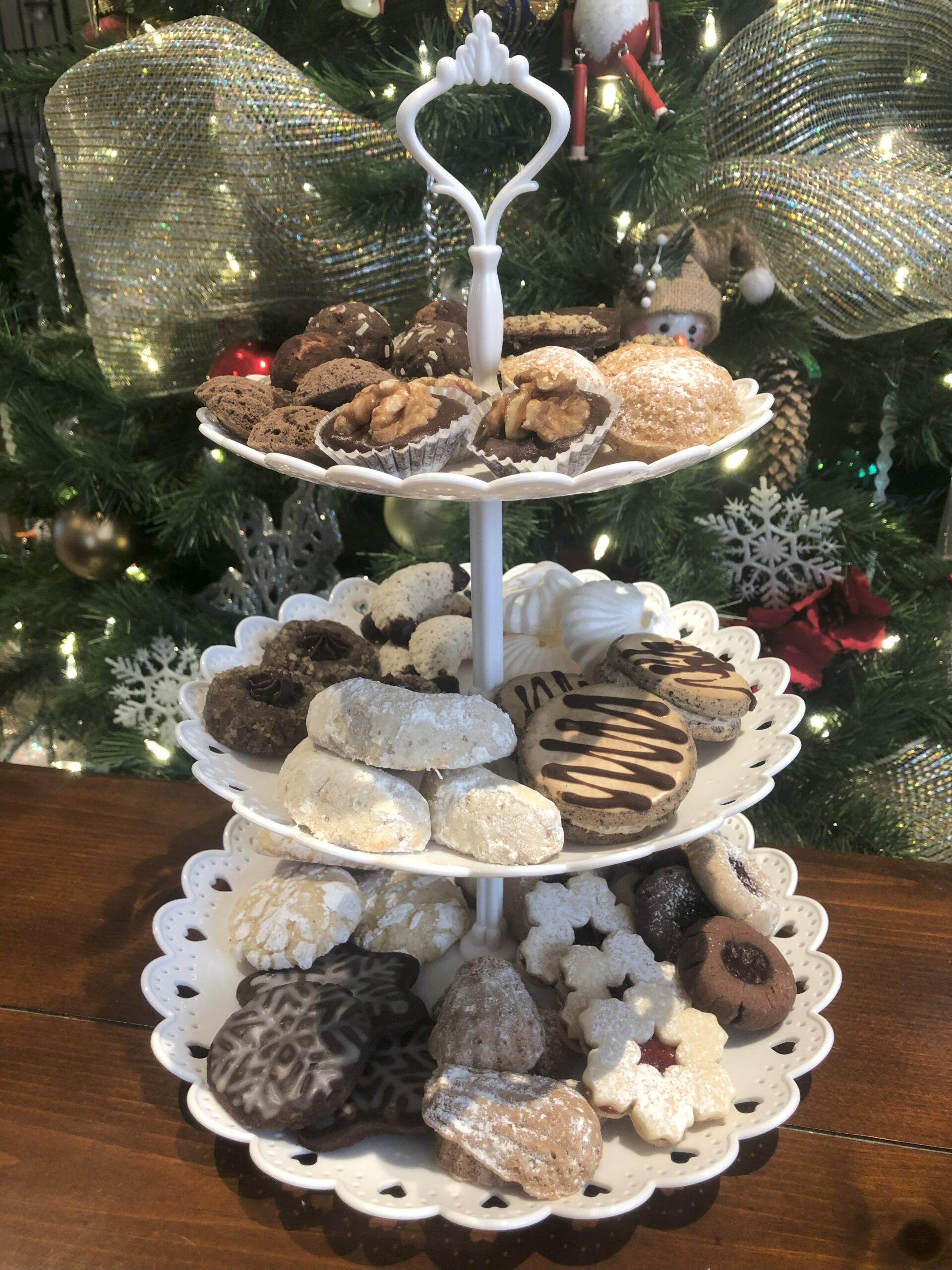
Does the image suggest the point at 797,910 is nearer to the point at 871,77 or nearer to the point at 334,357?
the point at 334,357

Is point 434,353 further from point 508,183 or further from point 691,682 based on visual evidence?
point 691,682

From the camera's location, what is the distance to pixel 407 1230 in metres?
0.75

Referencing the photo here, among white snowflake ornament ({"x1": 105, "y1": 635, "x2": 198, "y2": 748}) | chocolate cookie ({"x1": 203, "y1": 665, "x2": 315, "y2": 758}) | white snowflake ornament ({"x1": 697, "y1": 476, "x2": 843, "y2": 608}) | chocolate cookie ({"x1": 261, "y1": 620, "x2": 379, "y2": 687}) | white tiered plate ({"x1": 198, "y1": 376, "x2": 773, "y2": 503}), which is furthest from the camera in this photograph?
white snowflake ornament ({"x1": 105, "y1": 635, "x2": 198, "y2": 748})

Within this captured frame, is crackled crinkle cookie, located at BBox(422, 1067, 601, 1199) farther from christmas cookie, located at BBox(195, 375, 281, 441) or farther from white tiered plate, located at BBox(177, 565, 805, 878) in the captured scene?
christmas cookie, located at BBox(195, 375, 281, 441)

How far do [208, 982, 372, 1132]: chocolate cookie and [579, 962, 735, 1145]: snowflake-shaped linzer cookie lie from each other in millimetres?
221

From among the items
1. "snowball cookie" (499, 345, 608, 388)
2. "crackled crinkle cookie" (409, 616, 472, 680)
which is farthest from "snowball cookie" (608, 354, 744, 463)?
"crackled crinkle cookie" (409, 616, 472, 680)

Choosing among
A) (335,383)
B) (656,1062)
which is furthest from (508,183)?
(656,1062)

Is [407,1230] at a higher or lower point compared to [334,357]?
lower

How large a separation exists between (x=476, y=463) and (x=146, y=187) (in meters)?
0.85

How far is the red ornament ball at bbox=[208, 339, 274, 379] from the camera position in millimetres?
1262

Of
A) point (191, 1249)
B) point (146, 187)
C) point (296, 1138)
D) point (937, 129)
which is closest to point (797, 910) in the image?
point (296, 1138)

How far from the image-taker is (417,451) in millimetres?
620

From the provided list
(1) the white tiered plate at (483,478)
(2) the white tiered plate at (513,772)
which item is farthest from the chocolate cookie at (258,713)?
(1) the white tiered plate at (483,478)

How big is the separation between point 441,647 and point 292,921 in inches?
14.1
